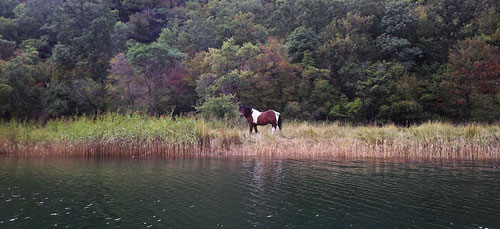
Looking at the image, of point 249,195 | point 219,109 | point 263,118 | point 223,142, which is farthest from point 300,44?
point 249,195

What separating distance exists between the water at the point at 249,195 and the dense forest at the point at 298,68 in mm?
13430

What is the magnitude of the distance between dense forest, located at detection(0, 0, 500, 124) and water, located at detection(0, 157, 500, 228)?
1343cm

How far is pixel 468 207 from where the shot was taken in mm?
8688

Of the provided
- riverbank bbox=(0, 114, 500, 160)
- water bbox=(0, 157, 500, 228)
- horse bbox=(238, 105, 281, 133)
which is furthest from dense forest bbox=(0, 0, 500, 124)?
water bbox=(0, 157, 500, 228)

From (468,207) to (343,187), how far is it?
3.11 metres

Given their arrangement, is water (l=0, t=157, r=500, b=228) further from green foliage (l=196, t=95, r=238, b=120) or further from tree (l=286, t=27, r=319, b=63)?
tree (l=286, t=27, r=319, b=63)

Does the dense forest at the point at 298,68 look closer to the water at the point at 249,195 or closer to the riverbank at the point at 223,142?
the riverbank at the point at 223,142

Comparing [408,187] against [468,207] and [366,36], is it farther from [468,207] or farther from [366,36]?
[366,36]

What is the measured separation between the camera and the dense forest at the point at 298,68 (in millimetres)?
30594

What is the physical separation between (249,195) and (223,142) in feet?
28.9

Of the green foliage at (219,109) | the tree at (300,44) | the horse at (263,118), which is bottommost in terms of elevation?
the horse at (263,118)

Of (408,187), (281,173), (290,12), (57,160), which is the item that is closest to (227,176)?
(281,173)

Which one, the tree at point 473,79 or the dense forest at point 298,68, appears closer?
the tree at point 473,79

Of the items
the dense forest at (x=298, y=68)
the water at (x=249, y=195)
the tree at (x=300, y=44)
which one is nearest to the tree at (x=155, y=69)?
the dense forest at (x=298, y=68)
